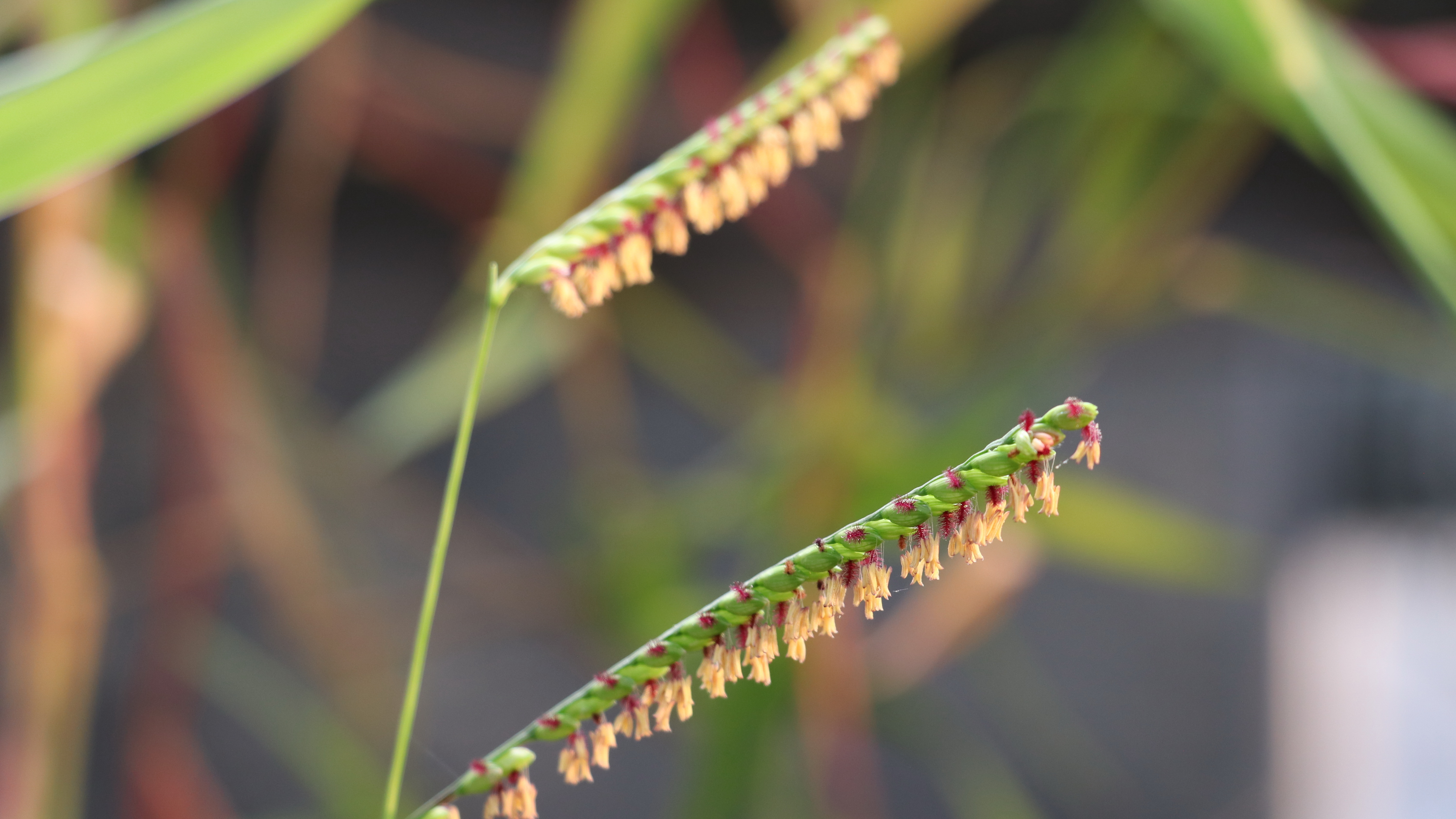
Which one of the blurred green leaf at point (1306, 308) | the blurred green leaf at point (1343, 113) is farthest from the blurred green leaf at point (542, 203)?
the blurred green leaf at point (1306, 308)

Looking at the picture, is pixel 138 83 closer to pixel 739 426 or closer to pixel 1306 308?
pixel 739 426

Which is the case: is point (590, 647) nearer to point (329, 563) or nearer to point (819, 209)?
point (329, 563)

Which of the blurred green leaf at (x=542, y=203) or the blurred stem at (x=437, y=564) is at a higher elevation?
the blurred green leaf at (x=542, y=203)

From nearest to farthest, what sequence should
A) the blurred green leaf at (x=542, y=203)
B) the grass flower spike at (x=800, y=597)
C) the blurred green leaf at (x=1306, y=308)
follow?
the grass flower spike at (x=800, y=597), the blurred green leaf at (x=542, y=203), the blurred green leaf at (x=1306, y=308)

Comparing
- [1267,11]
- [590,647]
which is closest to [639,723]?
[1267,11]

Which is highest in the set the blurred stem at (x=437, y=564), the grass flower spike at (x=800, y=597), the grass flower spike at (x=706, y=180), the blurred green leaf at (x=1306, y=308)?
the blurred green leaf at (x=1306, y=308)

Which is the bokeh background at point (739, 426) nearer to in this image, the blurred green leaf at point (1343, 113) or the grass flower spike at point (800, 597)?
the blurred green leaf at point (1343, 113)

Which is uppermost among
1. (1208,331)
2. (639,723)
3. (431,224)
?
(431,224)
